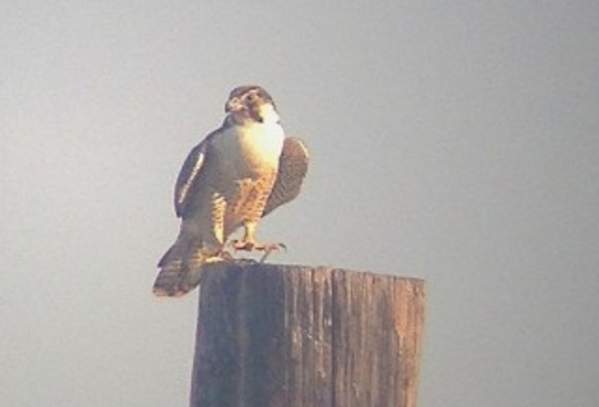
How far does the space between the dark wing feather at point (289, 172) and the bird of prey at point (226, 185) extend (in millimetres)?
57

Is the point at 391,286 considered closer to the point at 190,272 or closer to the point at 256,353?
the point at 256,353

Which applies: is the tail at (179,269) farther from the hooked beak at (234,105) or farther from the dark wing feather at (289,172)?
the hooked beak at (234,105)

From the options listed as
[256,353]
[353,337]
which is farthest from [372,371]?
[256,353]

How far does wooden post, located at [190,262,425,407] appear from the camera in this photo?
3.06 meters

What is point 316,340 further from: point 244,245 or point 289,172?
point 289,172

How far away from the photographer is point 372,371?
3080 mm

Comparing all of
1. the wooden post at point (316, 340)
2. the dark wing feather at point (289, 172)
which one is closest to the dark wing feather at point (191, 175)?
the dark wing feather at point (289, 172)

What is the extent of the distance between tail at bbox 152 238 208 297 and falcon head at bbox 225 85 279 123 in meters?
0.88

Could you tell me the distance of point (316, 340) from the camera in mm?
3057

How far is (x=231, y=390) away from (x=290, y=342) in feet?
0.74

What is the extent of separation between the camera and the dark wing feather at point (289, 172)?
797 centimetres

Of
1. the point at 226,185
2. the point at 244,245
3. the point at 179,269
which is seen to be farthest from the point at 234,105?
the point at 179,269

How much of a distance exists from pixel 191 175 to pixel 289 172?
35.8 inches

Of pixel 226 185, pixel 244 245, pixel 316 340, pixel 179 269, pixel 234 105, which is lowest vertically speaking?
pixel 316 340
